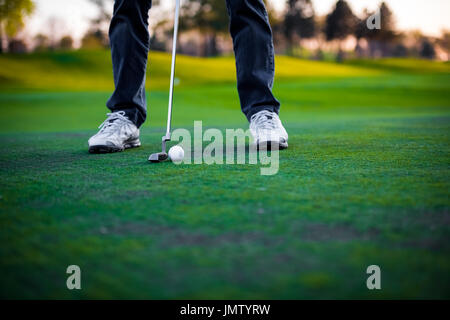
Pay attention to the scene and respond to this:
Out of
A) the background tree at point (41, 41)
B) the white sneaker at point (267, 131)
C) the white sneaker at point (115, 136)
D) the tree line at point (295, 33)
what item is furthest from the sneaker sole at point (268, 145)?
the background tree at point (41, 41)

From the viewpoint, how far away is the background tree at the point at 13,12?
22156 millimetres

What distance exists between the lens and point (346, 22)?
45.6 m

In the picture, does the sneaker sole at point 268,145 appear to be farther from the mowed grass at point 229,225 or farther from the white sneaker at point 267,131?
the mowed grass at point 229,225

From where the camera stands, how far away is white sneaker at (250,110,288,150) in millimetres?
1969

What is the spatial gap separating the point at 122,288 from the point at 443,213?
29.2 inches

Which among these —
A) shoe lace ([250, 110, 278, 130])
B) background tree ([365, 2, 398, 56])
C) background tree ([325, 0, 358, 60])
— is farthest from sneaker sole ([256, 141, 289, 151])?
background tree ([365, 2, 398, 56])

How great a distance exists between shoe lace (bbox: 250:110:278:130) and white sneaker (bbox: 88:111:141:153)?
2.18 feet

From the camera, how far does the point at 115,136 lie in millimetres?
2100

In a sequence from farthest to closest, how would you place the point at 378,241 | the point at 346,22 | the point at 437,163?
the point at 346,22, the point at 437,163, the point at 378,241

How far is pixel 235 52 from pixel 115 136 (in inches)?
31.3

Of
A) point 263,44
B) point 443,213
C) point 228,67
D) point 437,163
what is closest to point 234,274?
point 443,213

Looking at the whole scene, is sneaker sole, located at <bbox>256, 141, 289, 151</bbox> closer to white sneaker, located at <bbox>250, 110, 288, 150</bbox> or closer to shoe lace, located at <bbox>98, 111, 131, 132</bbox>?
white sneaker, located at <bbox>250, 110, 288, 150</bbox>

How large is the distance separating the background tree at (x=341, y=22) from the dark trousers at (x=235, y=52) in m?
46.3
